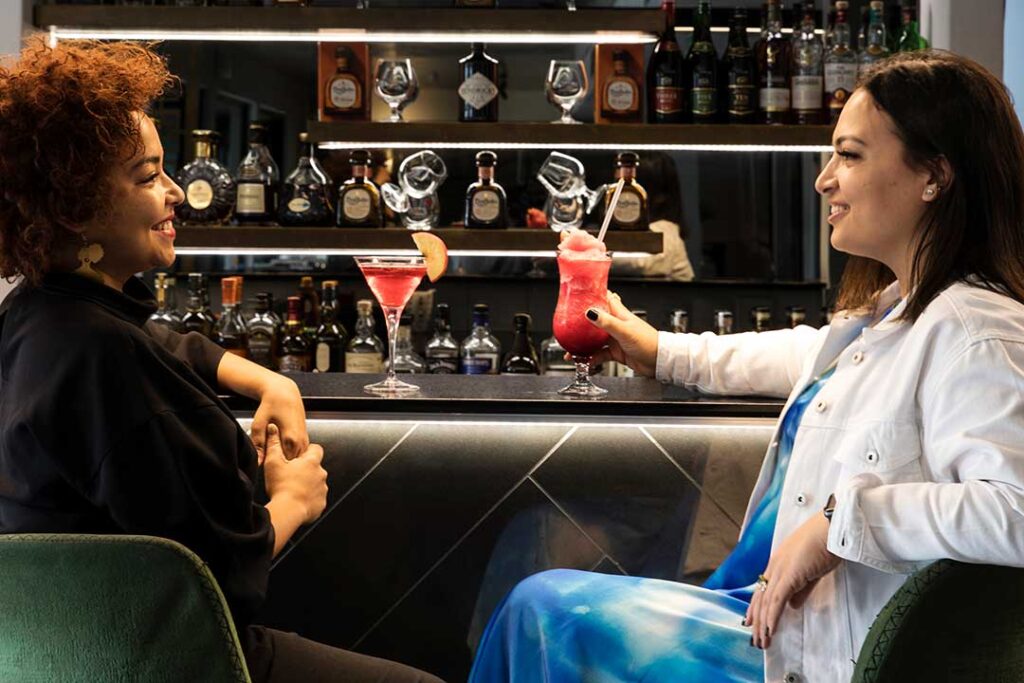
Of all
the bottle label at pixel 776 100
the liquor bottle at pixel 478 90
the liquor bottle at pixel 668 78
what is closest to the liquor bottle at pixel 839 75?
the bottle label at pixel 776 100

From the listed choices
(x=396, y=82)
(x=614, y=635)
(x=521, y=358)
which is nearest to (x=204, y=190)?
(x=396, y=82)

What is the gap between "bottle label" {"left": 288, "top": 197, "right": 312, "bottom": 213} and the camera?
3.60 metres

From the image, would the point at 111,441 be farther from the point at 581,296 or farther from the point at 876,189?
the point at 581,296

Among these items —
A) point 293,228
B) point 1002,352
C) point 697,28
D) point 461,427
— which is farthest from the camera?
point 697,28

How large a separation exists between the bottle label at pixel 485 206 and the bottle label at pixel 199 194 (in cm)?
79

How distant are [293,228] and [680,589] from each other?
6.56 feet

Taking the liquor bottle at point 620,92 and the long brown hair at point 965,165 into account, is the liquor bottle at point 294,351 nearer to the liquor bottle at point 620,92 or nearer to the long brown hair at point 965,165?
the liquor bottle at point 620,92

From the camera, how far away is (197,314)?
3623 millimetres

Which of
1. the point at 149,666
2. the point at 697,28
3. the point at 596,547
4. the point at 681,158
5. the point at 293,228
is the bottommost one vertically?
the point at 596,547

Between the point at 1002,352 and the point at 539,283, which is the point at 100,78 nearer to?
the point at 1002,352

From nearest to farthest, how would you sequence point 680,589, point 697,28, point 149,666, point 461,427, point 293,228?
point 149,666 < point 680,589 < point 461,427 < point 293,228 < point 697,28

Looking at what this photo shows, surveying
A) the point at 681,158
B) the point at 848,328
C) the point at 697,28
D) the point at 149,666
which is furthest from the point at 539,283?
the point at 149,666

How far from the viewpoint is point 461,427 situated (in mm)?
2367

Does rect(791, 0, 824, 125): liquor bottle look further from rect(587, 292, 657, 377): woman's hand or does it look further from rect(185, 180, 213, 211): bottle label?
rect(185, 180, 213, 211): bottle label
